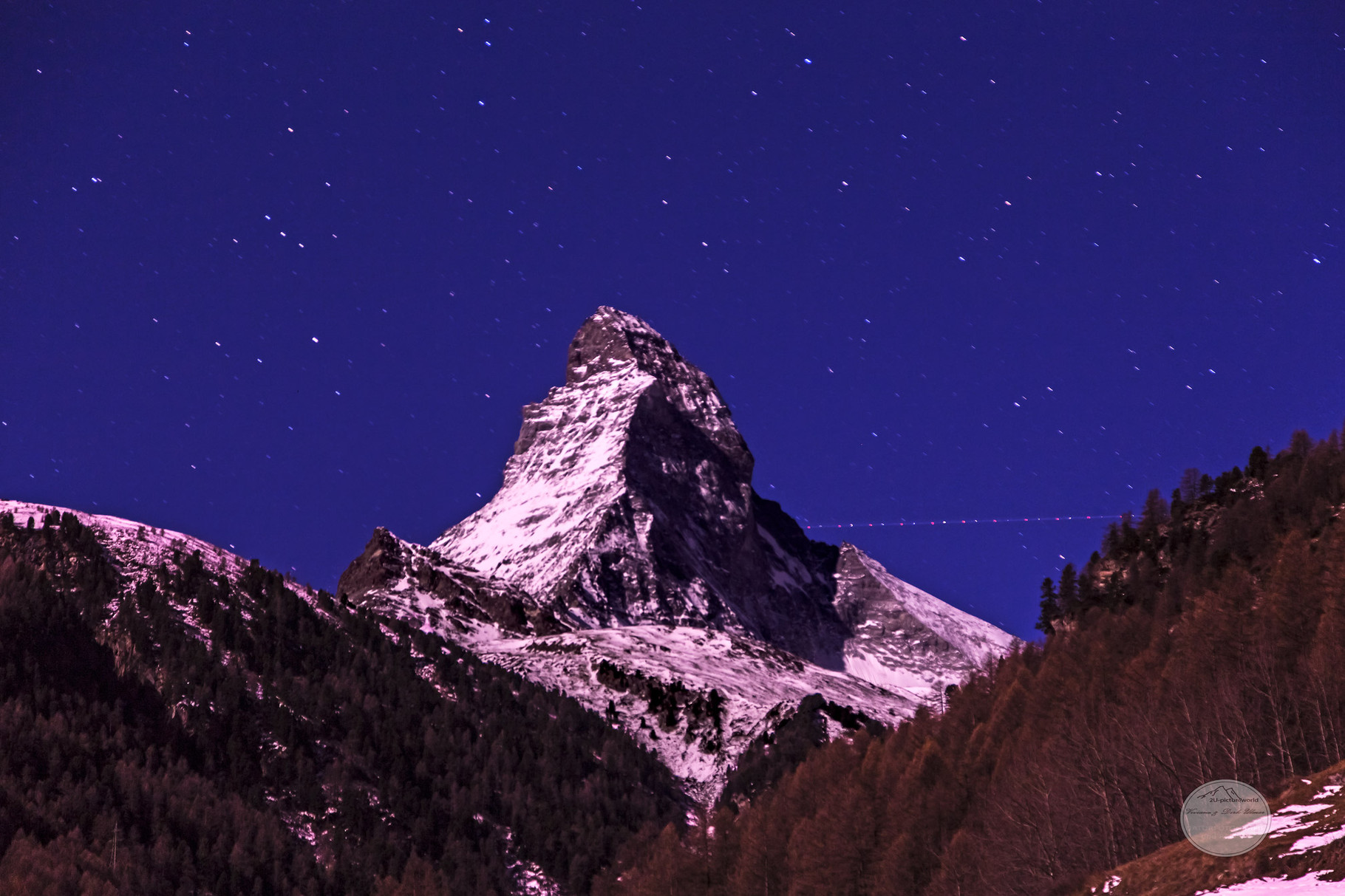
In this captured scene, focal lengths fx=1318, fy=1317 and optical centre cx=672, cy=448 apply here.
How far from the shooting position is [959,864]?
94.6 metres

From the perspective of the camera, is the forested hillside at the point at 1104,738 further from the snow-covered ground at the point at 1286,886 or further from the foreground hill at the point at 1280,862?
the snow-covered ground at the point at 1286,886

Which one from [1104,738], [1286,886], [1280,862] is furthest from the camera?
[1104,738]

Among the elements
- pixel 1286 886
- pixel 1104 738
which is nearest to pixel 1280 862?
pixel 1286 886

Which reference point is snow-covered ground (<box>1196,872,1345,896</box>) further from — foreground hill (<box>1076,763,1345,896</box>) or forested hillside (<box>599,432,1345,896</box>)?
forested hillside (<box>599,432,1345,896</box>)

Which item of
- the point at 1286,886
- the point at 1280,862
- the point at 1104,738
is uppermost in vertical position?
the point at 1104,738

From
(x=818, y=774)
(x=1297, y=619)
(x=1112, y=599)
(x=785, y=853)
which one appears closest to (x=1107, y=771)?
(x=1297, y=619)

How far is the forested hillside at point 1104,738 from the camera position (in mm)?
85125

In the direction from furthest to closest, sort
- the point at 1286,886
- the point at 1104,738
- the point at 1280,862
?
the point at 1104,738
the point at 1280,862
the point at 1286,886

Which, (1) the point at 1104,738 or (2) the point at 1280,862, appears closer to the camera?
(2) the point at 1280,862

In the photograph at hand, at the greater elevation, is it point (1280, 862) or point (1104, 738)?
point (1104, 738)

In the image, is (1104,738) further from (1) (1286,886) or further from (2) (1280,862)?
(1) (1286,886)

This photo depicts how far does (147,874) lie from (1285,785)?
545 ft

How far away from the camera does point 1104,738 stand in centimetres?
9606

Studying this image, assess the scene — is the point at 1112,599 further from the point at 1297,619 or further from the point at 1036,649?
the point at 1297,619
